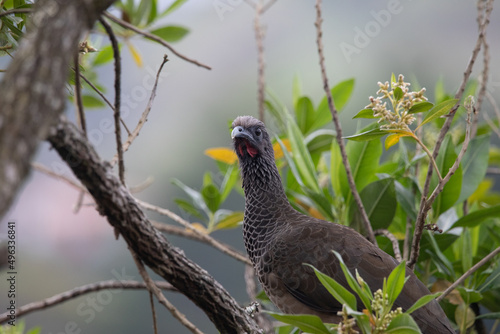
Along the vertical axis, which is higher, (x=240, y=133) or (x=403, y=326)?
(x=240, y=133)

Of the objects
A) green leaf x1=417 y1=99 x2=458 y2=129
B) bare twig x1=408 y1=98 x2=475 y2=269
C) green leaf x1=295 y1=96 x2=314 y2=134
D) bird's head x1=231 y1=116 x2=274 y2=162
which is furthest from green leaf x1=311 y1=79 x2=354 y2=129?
green leaf x1=417 y1=99 x2=458 y2=129

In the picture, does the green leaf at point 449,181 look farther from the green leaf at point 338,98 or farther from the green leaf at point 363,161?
the green leaf at point 338,98

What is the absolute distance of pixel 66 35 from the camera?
0.71 meters

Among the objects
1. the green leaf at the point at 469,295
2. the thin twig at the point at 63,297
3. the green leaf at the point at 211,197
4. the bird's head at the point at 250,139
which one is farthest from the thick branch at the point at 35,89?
the green leaf at the point at 211,197

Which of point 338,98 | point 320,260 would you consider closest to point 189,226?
point 320,260

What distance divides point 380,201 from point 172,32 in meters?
1.26

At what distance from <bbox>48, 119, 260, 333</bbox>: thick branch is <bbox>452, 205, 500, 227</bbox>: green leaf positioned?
92 centimetres

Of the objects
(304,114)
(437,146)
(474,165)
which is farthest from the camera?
(304,114)

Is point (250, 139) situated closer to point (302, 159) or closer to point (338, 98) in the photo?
point (302, 159)

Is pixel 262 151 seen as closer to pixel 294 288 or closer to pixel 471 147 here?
pixel 294 288

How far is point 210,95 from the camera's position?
346 cm

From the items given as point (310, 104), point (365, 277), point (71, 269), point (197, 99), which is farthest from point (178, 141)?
point (365, 277)

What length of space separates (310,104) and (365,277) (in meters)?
1.04

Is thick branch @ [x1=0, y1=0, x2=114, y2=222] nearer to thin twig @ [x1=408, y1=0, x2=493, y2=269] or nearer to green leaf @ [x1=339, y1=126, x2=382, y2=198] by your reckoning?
thin twig @ [x1=408, y1=0, x2=493, y2=269]
